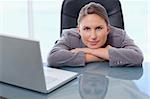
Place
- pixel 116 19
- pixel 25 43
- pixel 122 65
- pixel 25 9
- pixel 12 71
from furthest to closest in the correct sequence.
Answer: pixel 25 9 < pixel 116 19 < pixel 122 65 < pixel 12 71 < pixel 25 43

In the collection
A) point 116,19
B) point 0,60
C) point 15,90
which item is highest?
point 116,19

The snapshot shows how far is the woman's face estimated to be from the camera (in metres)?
1.48

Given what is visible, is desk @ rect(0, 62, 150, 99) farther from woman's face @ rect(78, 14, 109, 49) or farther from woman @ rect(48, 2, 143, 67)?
woman's face @ rect(78, 14, 109, 49)

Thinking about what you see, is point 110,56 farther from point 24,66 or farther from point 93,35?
point 24,66

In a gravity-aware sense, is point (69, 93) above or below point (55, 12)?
below

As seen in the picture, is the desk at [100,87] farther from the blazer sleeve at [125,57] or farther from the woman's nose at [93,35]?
the woman's nose at [93,35]

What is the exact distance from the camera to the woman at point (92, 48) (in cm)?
143

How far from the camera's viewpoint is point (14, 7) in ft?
10.4

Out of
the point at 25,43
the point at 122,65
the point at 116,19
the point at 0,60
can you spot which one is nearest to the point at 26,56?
the point at 25,43

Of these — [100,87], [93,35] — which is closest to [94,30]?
[93,35]

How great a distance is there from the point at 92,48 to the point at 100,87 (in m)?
0.44

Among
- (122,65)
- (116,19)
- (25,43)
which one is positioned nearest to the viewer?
(25,43)

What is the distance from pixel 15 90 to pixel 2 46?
18cm

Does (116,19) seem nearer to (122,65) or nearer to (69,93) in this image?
(122,65)
